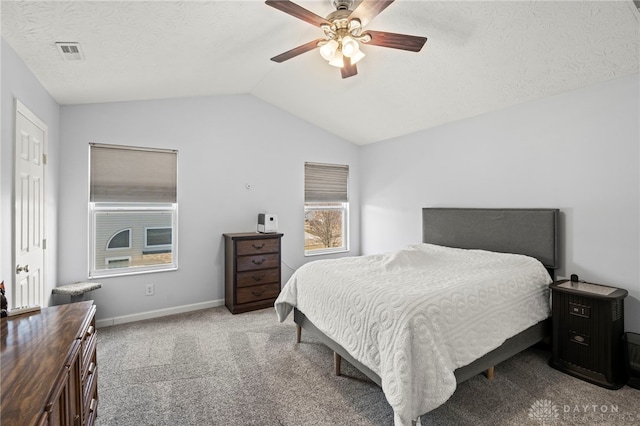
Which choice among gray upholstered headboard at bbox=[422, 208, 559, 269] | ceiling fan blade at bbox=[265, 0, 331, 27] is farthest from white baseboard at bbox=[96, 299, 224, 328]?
ceiling fan blade at bbox=[265, 0, 331, 27]

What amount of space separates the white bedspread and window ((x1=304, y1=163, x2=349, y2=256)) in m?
1.98

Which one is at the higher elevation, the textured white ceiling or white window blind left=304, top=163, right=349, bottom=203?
the textured white ceiling

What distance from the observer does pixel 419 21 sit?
7.76 ft

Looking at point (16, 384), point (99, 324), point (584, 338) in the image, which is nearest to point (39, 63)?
point (16, 384)

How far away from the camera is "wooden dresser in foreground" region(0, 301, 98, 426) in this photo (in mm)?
919

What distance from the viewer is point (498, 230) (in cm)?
333

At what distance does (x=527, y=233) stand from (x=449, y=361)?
193 cm

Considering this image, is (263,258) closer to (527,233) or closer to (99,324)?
(99,324)

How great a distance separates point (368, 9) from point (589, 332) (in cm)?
284

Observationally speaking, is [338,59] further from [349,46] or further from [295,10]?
[295,10]

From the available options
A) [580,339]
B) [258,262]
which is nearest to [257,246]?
[258,262]

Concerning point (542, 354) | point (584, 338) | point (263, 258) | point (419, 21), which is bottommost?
point (542, 354)

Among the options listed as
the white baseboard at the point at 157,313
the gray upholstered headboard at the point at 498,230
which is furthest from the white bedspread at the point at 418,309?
the white baseboard at the point at 157,313

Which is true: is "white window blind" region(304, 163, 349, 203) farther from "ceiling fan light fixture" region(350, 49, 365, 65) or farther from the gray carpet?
"ceiling fan light fixture" region(350, 49, 365, 65)
